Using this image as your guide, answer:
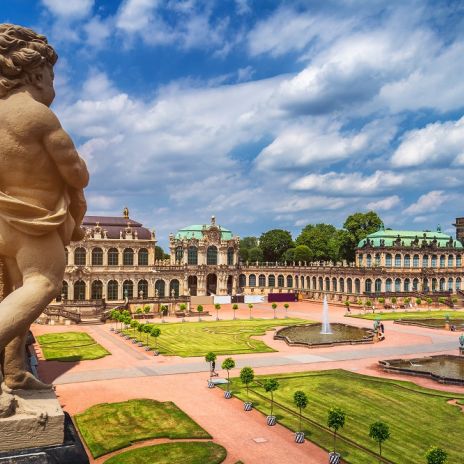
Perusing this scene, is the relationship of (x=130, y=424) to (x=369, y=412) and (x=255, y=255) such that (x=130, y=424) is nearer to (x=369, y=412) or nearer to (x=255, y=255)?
(x=369, y=412)

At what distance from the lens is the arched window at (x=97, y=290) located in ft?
276

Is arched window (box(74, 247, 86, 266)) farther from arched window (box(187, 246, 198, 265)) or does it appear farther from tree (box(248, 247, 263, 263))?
tree (box(248, 247, 263, 263))

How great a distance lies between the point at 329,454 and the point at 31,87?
19.0 meters

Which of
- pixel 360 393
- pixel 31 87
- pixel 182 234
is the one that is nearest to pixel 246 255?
pixel 182 234

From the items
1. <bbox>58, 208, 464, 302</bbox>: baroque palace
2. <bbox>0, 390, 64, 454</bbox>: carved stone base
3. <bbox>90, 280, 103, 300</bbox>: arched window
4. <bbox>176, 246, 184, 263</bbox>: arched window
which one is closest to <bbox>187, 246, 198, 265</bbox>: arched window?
<bbox>58, 208, 464, 302</bbox>: baroque palace

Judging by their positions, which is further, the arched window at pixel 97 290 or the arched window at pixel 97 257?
the arched window at pixel 97 257

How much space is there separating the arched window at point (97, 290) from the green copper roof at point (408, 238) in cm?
5229

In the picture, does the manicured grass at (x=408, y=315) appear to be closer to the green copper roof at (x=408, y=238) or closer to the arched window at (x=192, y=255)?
the green copper roof at (x=408, y=238)

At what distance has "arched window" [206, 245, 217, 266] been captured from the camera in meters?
105

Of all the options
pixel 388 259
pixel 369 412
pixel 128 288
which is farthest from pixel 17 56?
pixel 388 259

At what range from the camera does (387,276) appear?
9775 centimetres

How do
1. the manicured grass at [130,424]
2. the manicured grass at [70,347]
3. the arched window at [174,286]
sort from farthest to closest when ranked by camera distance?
the arched window at [174,286]
the manicured grass at [70,347]
the manicured grass at [130,424]

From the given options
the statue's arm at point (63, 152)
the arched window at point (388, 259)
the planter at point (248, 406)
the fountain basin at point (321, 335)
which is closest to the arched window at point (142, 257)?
the fountain basin at point (321, 335)

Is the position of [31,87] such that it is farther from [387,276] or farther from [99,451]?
[387,276]
